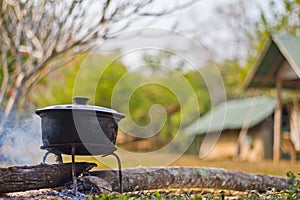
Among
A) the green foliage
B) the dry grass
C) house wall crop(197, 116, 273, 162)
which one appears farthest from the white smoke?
the green foliage

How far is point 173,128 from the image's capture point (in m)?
22.8

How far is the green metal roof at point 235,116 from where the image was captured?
53.0 feet

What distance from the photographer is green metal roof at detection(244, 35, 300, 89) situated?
1086 centimetres

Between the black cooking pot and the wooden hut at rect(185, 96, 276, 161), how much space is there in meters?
12.0

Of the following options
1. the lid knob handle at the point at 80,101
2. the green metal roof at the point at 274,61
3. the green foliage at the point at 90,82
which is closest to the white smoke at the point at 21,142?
the lid knob handle at the point at 80,101

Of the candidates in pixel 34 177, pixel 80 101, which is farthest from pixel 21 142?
pixel 80 101

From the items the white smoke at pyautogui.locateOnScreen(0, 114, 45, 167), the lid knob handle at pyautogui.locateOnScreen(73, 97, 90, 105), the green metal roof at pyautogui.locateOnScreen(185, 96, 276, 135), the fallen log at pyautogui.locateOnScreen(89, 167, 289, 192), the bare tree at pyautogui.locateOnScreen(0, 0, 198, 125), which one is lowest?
the fallen log at pyautogui.locateOnScreen(89, 167, 289, 192)

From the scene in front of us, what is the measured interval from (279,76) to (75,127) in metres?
9.79

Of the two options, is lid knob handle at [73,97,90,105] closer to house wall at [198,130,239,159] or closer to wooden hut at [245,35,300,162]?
wooden hut at [245,35,300,162]

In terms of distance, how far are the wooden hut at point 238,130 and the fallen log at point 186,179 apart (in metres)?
10.2

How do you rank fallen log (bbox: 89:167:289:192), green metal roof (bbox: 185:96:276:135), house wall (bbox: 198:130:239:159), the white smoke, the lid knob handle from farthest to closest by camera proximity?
house wall (bbox: 198:130:239:159) < green metal roof (bbox: 185:96:276:135) < fallen log (bbox: 89:167:289:192) < the white smoke < the lid knob handle

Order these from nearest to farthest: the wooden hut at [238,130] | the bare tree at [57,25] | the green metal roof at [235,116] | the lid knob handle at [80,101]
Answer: the lid knob handle at [80,101] → the bare tree at [57,25] → the wooden hut at [238,130] → the green metal roof at [235,116]

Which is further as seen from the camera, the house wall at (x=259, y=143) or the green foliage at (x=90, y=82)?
the green foliage at (x=90, y=82)

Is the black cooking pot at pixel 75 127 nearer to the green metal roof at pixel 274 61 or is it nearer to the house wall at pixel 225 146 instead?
the green metal roof at pixel 274 61
